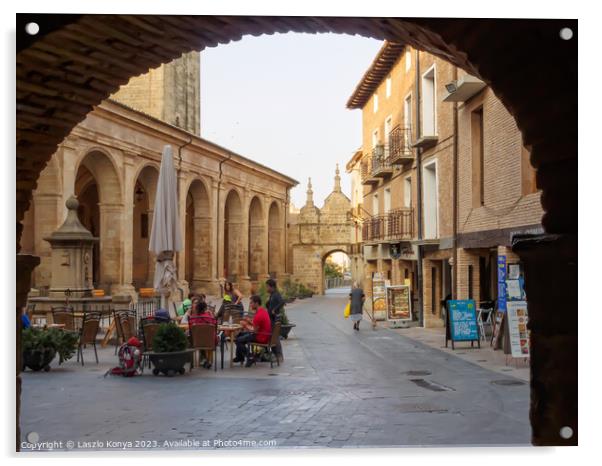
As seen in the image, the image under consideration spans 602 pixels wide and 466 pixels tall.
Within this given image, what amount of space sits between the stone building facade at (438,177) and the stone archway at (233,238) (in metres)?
11.7

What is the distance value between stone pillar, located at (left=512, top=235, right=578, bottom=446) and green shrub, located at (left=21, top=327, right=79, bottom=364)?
683 centimetres

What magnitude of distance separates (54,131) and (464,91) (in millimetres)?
9816

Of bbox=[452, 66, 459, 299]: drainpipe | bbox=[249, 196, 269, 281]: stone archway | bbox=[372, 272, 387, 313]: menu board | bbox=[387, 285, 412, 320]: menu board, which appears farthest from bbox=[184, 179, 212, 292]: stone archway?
bbox=[452, 66, 459, 299]: drainpipe

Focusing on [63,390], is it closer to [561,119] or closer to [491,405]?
[491,405]

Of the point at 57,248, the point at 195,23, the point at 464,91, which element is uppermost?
the point at 464,91

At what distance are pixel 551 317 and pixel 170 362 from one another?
611 cm

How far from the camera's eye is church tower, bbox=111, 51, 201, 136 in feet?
114

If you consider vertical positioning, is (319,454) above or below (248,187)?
below

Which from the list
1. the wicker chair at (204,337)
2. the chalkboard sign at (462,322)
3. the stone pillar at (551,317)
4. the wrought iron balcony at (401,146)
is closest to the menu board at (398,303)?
the wrought iron balcony at (401,146)

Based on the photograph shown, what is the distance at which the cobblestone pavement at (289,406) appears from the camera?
Result: 5.91 m

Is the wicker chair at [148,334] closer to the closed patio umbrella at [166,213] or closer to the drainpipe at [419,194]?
the closed patio umbrella at [166,213]

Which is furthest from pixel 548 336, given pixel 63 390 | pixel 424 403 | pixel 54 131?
pixel 63 390

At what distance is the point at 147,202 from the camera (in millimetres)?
31047

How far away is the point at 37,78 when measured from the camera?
5.32 meters
